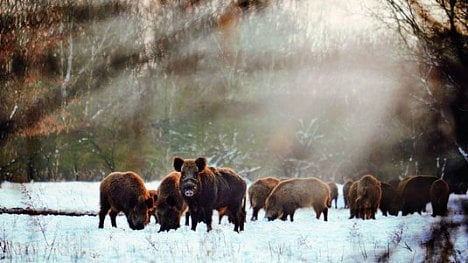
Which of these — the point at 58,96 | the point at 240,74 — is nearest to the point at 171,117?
the point at 240,74

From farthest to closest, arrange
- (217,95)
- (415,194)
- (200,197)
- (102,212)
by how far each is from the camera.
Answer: (217,95) < (415,194) < (102,212) < (200,197)

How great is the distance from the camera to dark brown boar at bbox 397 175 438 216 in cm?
1967

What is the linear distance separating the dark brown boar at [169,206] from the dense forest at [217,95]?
19.6 m

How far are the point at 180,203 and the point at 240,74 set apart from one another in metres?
36.0

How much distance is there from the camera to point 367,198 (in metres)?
17.8

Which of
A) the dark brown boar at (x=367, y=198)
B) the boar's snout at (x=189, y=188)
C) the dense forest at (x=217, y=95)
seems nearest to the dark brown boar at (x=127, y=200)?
the boar's snout at (x=189, y=188)

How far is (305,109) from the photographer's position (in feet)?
163

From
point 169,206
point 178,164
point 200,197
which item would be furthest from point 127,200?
point 200,197

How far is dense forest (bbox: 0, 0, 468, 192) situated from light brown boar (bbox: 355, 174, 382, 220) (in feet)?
52.1

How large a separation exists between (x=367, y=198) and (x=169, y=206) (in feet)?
26.2

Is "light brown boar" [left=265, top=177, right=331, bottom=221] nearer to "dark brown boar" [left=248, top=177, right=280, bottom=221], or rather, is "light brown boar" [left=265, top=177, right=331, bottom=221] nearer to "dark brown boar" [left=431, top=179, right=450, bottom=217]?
"dark brown boar" [left=248, top=177, right=280, bottom=221]

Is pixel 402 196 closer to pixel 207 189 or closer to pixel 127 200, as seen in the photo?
pixel 207 189

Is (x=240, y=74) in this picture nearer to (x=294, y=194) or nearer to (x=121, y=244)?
(x=294, y=194)

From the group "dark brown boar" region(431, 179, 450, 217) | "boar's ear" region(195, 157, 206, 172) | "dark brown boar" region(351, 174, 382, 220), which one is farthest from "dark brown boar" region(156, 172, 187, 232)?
"dark brown boar" region(431, 179, 450, 217)
